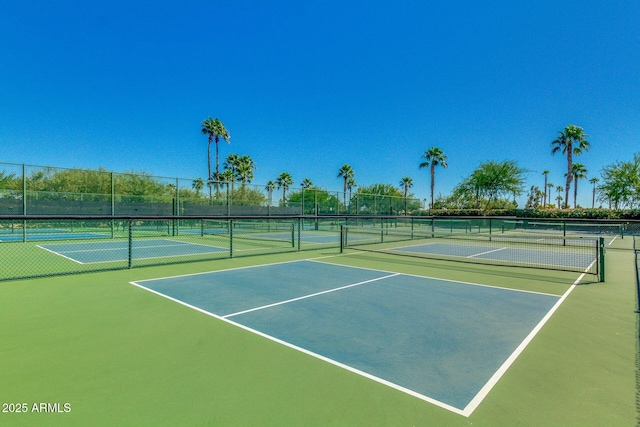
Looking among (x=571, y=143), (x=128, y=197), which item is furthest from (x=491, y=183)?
(x=128, y=197)

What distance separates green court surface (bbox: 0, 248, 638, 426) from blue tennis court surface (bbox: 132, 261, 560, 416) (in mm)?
200

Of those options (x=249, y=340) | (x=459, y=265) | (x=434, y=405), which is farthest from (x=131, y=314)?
(x=459, y=265)

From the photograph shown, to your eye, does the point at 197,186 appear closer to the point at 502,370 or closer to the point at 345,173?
the point at 502,370

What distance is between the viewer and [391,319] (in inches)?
196

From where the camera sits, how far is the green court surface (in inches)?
104

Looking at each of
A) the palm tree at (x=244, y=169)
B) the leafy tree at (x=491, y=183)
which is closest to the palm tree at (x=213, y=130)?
the palm tree at (x=244, y=169)

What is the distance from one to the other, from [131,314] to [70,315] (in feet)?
2.94

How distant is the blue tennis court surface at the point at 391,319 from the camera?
11.0 feet

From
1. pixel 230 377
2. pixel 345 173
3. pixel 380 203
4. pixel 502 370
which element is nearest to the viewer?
pixel 230 377

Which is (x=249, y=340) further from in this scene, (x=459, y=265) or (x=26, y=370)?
(x=459, y=265)

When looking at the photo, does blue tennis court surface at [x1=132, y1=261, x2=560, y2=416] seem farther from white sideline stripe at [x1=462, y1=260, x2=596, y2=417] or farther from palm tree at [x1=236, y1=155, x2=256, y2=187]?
palm tree at [x1=236, y1=155, x2=256, y2=187]

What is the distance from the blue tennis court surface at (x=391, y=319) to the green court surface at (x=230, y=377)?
0.20 meters

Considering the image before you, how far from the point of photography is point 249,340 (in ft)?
13.6

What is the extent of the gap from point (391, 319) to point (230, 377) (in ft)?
8.58
